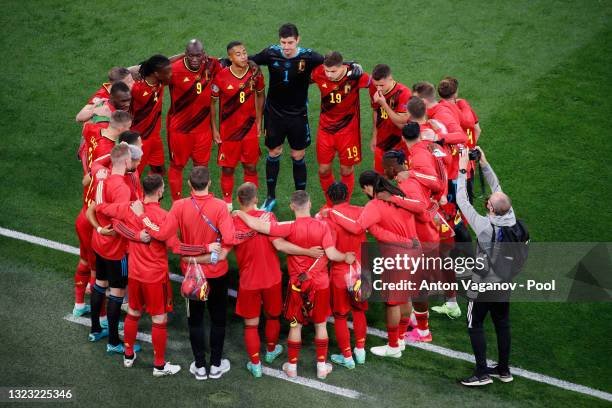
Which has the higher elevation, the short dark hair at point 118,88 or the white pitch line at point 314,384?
the short dark hair at point 118,88

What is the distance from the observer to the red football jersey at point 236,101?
10.5 m

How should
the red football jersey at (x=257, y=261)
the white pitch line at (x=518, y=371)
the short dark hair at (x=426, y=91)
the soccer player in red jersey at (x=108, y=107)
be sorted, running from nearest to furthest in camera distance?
the red football jersey at (x=257, y=261), the white pitch line at (x=518, y=371), the soccer player in red jersey at (x=108, y=107), the short dark hair at (x=426, y=91)

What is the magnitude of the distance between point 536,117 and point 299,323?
6.38 metres

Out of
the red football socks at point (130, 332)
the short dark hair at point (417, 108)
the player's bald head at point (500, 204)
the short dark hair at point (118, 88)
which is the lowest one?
the red football socks at point (130, 332)

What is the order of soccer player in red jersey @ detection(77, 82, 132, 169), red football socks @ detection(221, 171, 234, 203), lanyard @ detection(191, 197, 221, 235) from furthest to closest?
red football socks @ detection(221, 171, 234, 203) < soccer player in red jersey @ detection(77, 82, 132, 169) < lanyard @ detection(191, 197, 221, 235)

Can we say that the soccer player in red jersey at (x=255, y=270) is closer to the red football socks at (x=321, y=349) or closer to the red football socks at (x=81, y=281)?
the red football socks at (x=321, y=349)

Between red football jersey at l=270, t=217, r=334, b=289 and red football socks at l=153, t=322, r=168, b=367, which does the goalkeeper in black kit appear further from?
red football socks at l=153, t=322, r=168, b=367

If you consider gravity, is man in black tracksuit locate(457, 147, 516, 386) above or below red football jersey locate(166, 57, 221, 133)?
below

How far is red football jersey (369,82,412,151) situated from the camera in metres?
10.4

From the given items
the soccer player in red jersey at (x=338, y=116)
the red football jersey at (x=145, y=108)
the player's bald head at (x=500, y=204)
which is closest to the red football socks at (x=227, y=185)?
the red football jersey at (x=145, y=108)

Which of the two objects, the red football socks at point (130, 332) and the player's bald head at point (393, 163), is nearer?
the red football socks at point (130, 332)

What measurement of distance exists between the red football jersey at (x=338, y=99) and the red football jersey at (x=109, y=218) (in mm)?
3305

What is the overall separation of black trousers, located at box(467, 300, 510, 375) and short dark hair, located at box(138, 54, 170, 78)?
4.71 m

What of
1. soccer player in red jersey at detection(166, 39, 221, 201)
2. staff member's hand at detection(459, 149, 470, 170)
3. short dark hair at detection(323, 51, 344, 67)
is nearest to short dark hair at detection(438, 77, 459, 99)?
staff member's hand at detection(459, 149, 470, 170)
